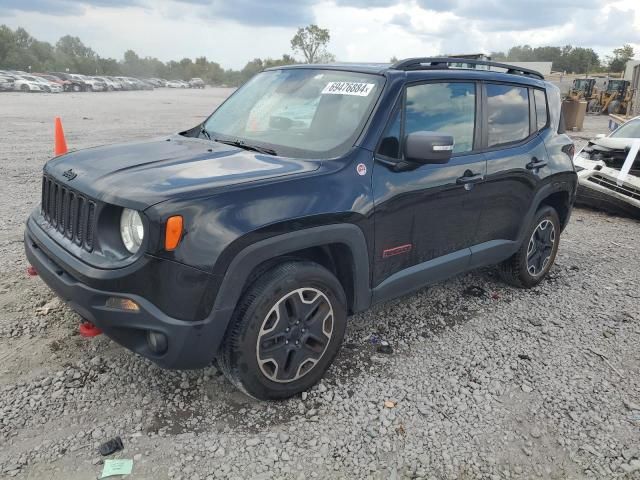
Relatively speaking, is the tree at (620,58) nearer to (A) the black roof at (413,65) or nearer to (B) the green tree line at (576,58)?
(B) the green tree line at (576,58)

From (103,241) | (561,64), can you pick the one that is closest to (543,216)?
(103,241)

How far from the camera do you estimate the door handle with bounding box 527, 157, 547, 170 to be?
14.0 feet

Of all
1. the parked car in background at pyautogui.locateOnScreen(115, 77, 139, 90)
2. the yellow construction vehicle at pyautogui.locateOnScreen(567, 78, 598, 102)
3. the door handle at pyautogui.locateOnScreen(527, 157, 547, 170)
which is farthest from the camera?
the parked car in background at pyautogui.locateOnScreen(115, 77, 139, 90)

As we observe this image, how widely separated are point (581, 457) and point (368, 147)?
2029 millimetres

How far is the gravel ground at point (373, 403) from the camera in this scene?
258cm

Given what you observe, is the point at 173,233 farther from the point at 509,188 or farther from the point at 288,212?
the point at 509,188

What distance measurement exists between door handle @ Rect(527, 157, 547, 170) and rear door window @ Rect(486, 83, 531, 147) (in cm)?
20

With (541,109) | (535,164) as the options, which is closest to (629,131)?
(541,109)

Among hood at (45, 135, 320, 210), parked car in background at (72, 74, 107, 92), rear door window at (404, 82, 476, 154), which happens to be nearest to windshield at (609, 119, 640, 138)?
rear door window at (404, 82, 476, 154)

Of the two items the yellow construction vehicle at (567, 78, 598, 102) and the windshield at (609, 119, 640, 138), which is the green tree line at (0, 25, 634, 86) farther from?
the windshield at (609, 119, 640, 138)

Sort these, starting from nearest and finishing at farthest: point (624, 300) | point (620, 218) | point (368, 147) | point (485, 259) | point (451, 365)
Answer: point (368, 147)
point (451, 365)
point (485, 259)
point (624, 300)
point (620, 218)

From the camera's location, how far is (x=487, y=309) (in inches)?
172

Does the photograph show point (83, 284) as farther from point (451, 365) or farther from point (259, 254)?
point (451, 365)

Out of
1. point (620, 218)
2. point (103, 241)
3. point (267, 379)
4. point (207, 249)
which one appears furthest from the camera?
point (620, 218)
